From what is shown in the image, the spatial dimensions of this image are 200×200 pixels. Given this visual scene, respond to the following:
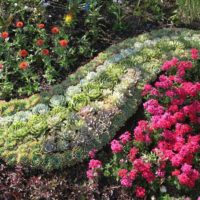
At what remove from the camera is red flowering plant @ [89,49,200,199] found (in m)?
6.10

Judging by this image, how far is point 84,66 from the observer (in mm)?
7680

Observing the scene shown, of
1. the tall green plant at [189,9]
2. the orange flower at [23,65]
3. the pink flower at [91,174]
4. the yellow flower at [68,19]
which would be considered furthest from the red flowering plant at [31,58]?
the tall green plant at [189,9]

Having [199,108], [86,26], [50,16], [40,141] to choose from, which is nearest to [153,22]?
[86,26]

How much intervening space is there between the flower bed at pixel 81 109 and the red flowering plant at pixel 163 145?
0.93ft

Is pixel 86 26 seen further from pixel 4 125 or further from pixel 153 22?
pixel 4 125

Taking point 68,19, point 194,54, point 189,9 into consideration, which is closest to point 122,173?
point 194,54

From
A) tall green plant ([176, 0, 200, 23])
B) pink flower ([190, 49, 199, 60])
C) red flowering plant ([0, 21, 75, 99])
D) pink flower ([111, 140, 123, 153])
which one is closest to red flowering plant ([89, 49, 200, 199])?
pink flower ([111, 140, 123, 153])

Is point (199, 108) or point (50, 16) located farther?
point (50, 16)

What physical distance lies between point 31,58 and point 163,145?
99.0 inches

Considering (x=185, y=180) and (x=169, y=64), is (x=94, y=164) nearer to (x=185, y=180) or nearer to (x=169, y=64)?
(x=185, y=180)

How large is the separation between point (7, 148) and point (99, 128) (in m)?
1.17

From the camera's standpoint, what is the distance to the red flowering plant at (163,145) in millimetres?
6102

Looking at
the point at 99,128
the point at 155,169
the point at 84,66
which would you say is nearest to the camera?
the point at 155,169

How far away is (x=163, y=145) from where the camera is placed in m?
6.36
